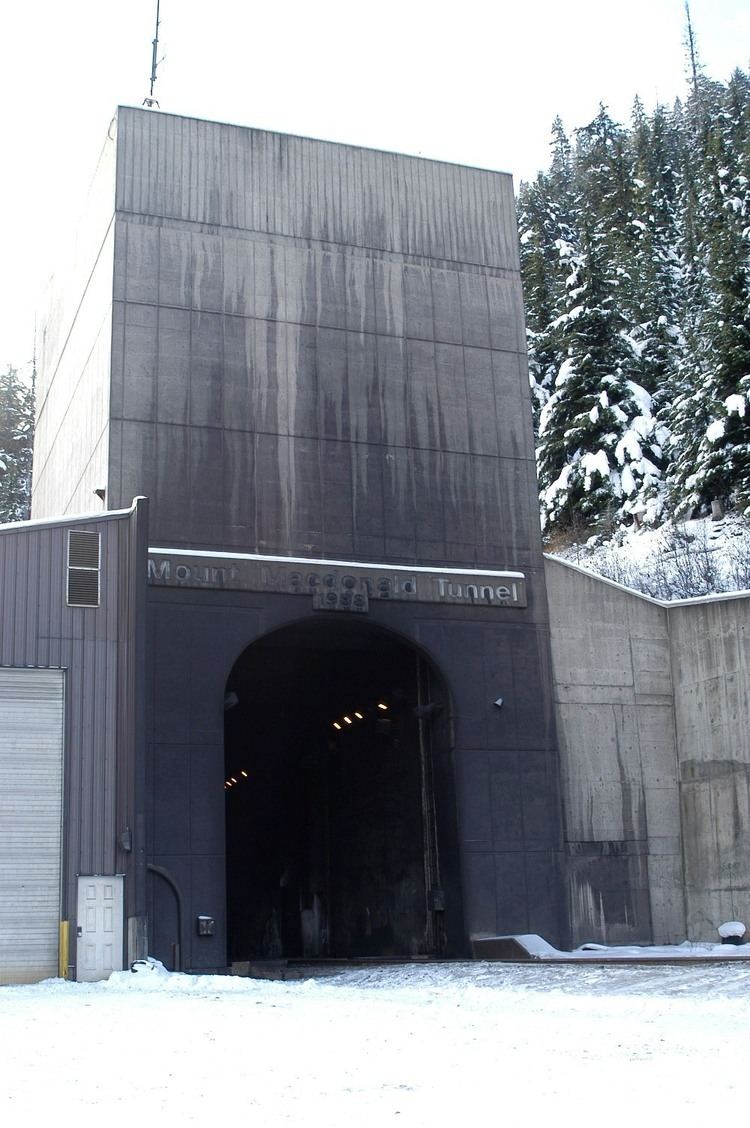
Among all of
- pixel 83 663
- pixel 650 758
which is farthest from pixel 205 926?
pixel 650 758

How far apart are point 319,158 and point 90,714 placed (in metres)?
13.8

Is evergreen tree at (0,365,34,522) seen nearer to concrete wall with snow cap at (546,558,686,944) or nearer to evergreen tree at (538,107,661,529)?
evergreen tree at (538,107,661,529)

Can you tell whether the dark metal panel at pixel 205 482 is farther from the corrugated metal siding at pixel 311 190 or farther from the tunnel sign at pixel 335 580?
the corrugated metal siding at pixel 311 190

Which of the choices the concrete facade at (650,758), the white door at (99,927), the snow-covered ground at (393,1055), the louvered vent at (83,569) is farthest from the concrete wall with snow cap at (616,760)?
the louvered vent at (83,569)

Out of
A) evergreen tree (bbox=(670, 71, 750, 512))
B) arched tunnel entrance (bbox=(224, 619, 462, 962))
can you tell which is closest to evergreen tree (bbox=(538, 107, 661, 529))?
evergreen tree (bbox=(670, 71, 750, 512))

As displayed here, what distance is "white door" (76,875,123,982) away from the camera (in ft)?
68.3

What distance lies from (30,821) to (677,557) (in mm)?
27951

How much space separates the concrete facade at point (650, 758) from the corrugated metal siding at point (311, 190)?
8.03 m

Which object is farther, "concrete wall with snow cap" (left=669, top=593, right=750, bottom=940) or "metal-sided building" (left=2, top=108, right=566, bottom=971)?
"concrete wall with snow cap" (left=669, top=593, right=750, bottom=940)

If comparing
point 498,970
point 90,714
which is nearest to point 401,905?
point 498,970

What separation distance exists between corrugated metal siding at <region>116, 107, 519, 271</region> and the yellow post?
14322 millimetres

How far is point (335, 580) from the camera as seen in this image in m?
26.0

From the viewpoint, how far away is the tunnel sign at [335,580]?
24938 mm

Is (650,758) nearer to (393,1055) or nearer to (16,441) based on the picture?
(393,1055)
